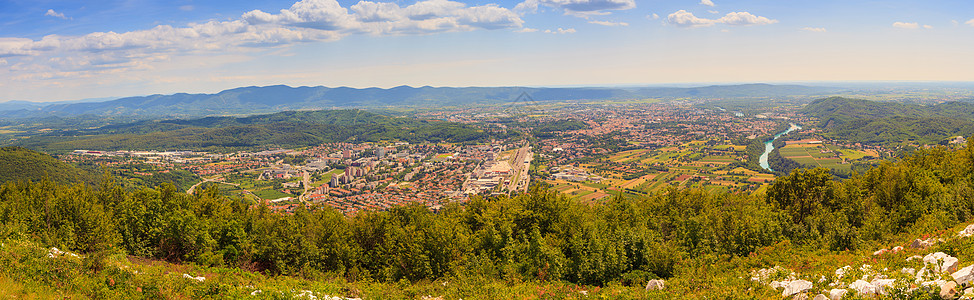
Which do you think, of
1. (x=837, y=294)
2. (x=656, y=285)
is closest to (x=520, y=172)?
(x=656, y=285)

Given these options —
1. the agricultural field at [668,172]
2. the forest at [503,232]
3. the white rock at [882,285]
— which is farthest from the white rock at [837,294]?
the agricultural field at [668,172]

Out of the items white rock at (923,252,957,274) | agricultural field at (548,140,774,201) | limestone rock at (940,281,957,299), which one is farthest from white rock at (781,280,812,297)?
agricultural field at (548,140,774,201)

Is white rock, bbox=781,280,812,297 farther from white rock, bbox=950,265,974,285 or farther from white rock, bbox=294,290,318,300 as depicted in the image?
white rock, bbox=294,290,318,300

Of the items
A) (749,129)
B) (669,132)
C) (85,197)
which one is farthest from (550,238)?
(749,129)

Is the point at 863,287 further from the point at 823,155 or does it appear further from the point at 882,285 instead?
the point at 823,155

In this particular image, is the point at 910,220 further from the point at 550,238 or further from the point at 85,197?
the point at 85,197
